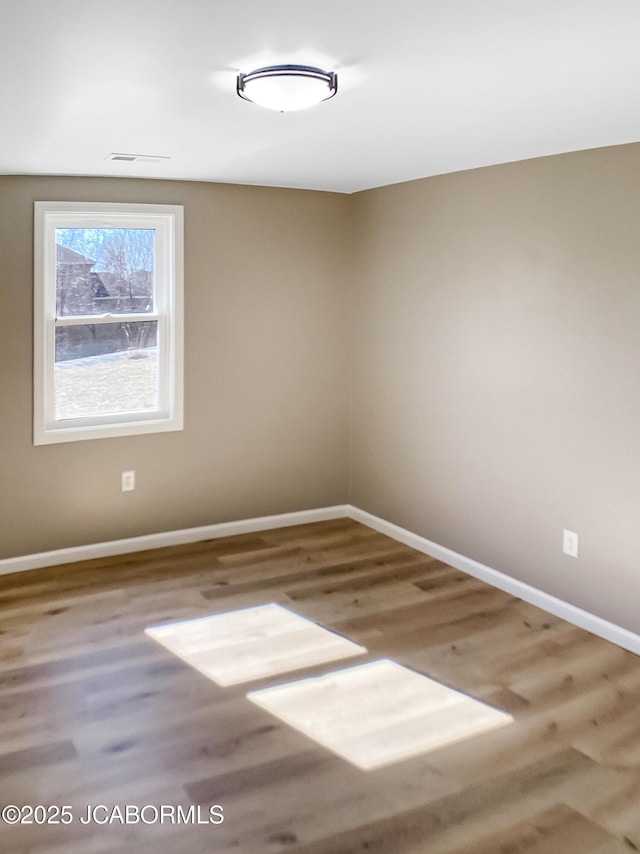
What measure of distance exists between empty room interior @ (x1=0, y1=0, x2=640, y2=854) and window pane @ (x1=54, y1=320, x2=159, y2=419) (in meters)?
0.02

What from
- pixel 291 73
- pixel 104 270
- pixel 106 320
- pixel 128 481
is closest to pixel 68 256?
pixel 104 270

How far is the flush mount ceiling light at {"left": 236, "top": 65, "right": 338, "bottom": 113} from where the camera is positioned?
229 cm

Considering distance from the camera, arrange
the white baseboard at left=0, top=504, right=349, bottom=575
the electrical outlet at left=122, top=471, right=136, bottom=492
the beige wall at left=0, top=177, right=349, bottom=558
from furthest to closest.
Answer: the electrical outlet at left=122, top=471, right=136, bottom=492 → the white baseboard at left=0, top=504, right=349, bottom=575 → the beige wall at left=0, top=177, right=349, bottom=558

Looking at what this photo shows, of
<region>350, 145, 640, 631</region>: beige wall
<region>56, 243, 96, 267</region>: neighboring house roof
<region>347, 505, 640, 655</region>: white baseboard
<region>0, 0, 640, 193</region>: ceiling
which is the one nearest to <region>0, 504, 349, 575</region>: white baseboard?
<region>347, 505, 640, 655</region>: white baseboard

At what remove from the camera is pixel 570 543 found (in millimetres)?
3830

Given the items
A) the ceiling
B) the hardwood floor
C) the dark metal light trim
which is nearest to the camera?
the ceiling

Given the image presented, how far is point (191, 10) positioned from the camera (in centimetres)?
181

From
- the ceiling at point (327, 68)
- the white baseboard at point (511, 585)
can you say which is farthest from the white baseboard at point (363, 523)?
the ceiling at point (327, 68)

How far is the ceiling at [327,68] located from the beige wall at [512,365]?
0.32m

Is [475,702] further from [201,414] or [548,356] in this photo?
[201,414]

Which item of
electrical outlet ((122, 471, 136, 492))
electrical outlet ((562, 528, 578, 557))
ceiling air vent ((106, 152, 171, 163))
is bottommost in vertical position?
electrical outlet ((562, 528, 578, 557))

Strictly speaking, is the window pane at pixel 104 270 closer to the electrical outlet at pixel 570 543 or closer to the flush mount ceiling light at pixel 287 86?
the flush mount ceiling light at pixel 287 86

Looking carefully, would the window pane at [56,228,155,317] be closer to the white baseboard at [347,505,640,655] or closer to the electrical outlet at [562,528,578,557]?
the white baseboard at [347,505,640,655]

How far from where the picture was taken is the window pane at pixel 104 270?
4.51 meters
